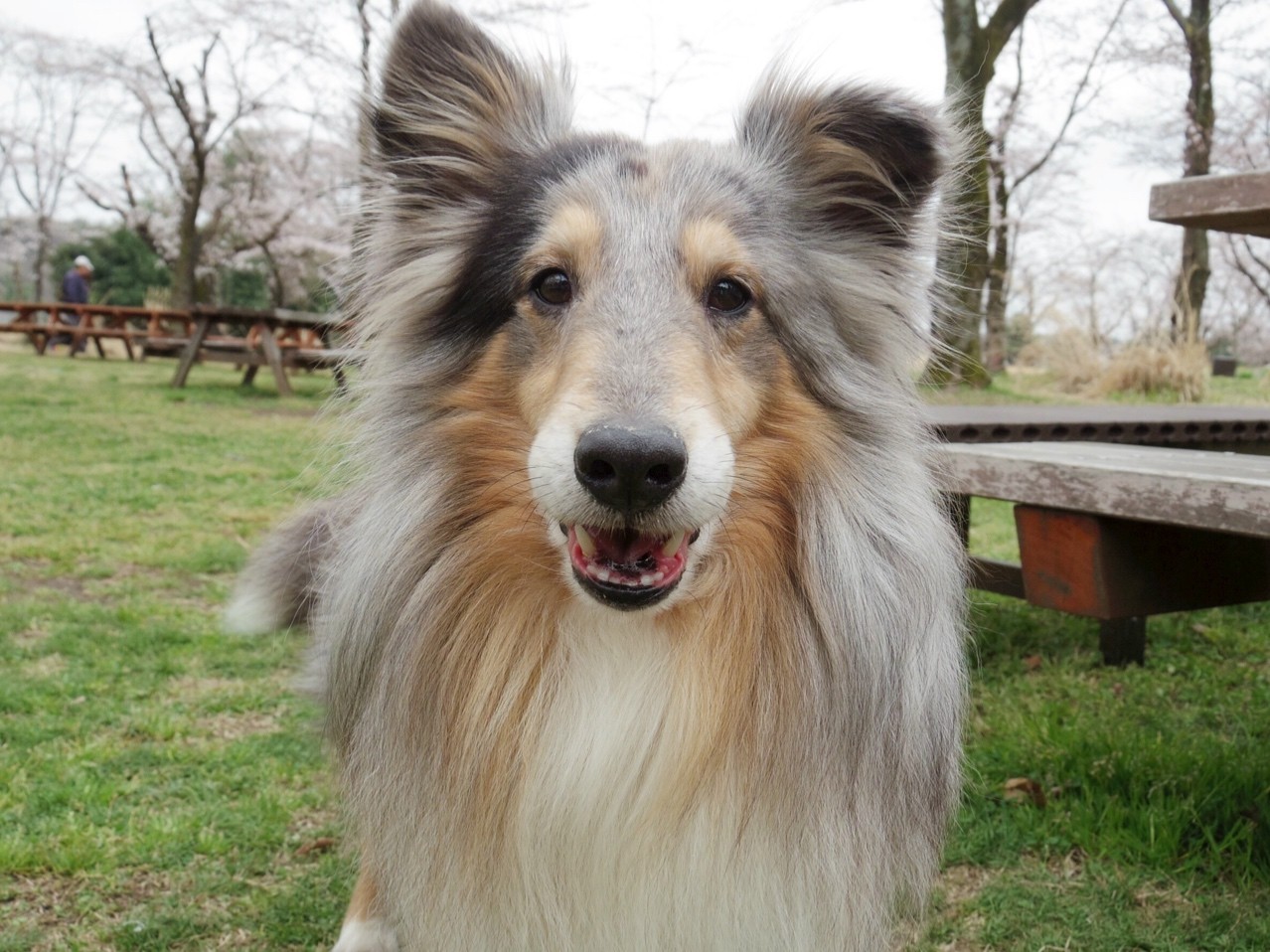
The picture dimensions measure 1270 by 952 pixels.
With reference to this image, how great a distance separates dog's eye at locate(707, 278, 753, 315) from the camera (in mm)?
1987

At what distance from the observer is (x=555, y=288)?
2002 millimetres

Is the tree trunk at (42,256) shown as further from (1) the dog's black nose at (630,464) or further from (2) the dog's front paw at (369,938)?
(1) the dog's black nose at (630,464)

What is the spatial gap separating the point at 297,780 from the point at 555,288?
180 centimetres

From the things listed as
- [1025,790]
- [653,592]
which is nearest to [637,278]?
[653,592]

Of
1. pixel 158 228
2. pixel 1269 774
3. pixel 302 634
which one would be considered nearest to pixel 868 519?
pixel 1269 774

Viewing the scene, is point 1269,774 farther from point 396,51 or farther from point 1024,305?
point 1024,305

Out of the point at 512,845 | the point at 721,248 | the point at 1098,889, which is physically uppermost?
the point at 721,248

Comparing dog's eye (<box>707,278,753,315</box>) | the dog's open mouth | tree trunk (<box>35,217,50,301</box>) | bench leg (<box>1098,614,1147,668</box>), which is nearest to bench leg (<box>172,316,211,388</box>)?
bench leg (<box>1098,614,1147,668</box>)

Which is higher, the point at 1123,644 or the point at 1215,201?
the point at 1215,201

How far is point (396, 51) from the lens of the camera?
7.23 feet

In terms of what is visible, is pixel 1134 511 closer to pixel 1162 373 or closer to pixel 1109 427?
pixel 1109 427

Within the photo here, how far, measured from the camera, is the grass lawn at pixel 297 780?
2371mm

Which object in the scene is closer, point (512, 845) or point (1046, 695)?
point (512, 845)

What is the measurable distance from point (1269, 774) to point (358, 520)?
2386 millimetres
